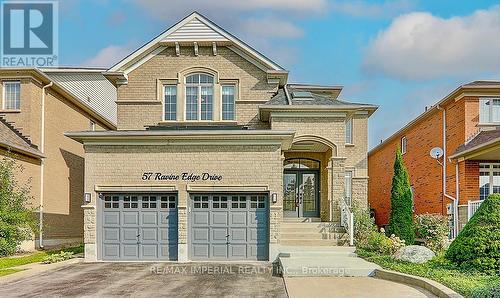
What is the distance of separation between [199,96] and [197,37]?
2.49 metres

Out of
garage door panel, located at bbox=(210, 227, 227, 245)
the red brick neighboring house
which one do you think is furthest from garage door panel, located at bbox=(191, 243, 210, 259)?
the red brick neighboring house

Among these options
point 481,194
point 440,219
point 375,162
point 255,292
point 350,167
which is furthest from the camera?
point 375,162

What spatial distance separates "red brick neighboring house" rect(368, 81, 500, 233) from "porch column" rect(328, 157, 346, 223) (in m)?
4.70

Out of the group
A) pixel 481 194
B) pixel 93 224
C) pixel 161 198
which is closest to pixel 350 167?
pixel 481 194

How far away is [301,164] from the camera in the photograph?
78.9 feet

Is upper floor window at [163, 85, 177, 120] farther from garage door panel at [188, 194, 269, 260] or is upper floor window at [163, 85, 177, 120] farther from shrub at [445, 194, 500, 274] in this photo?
shrub at [445, 194, 500, 274]

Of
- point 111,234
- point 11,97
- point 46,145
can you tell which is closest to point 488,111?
point 111,234

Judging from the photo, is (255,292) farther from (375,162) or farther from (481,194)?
(375,162)

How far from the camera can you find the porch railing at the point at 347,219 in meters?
18.6

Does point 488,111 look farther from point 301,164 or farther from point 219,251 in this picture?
point 219,251

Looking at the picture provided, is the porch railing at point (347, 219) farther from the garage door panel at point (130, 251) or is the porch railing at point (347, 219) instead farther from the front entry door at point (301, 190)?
the garage door panel at point (130, 251)

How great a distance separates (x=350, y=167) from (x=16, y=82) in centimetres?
1574

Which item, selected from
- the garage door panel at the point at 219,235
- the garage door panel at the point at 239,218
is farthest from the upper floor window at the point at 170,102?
the garage door panel at the point at 219,235

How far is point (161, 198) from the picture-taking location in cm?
1817
